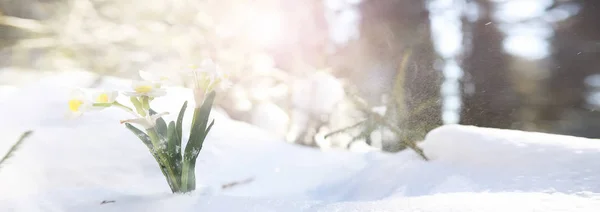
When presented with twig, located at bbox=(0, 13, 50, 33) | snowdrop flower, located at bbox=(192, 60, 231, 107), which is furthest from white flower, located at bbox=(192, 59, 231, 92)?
twig, located at bbox=(0, 13, 50, 33)

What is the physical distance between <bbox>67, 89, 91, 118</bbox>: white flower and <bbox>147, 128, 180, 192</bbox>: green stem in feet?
0.37

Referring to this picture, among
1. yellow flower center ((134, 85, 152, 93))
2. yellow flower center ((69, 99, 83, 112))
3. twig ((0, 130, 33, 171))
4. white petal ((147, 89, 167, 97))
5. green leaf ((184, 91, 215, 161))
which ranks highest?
yellow flower center ((134, 85, 152, 93))

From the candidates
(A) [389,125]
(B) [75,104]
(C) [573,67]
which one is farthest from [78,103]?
(C) [573,67]

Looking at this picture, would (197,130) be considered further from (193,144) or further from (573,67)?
(573,67)

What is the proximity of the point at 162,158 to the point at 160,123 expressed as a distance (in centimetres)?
7

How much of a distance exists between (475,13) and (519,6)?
0.69 feet

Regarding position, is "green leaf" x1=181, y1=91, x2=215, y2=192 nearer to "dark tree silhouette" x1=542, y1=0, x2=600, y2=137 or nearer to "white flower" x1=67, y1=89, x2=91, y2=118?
"white flower" x1=67, y1=89, x2=91, y2=118

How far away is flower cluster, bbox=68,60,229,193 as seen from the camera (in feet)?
2.14

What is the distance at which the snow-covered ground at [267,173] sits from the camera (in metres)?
0.55

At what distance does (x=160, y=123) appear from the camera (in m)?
0.71

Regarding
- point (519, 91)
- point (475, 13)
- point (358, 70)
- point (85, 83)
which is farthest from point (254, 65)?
point (519, 91)

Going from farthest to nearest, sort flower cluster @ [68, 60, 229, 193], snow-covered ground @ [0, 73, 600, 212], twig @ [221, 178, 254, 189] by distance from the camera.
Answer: twig @ [221, 178, 254, 189], flower cluster @ [68, 60, 229, 193], snow-covered ground @ [0, 73, 600, 212]

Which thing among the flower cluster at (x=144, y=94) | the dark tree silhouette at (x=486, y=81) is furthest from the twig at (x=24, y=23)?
the dark tree silhouette at (x=486, y=81)

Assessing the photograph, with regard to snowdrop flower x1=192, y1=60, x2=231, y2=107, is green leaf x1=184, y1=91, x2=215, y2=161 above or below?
below
